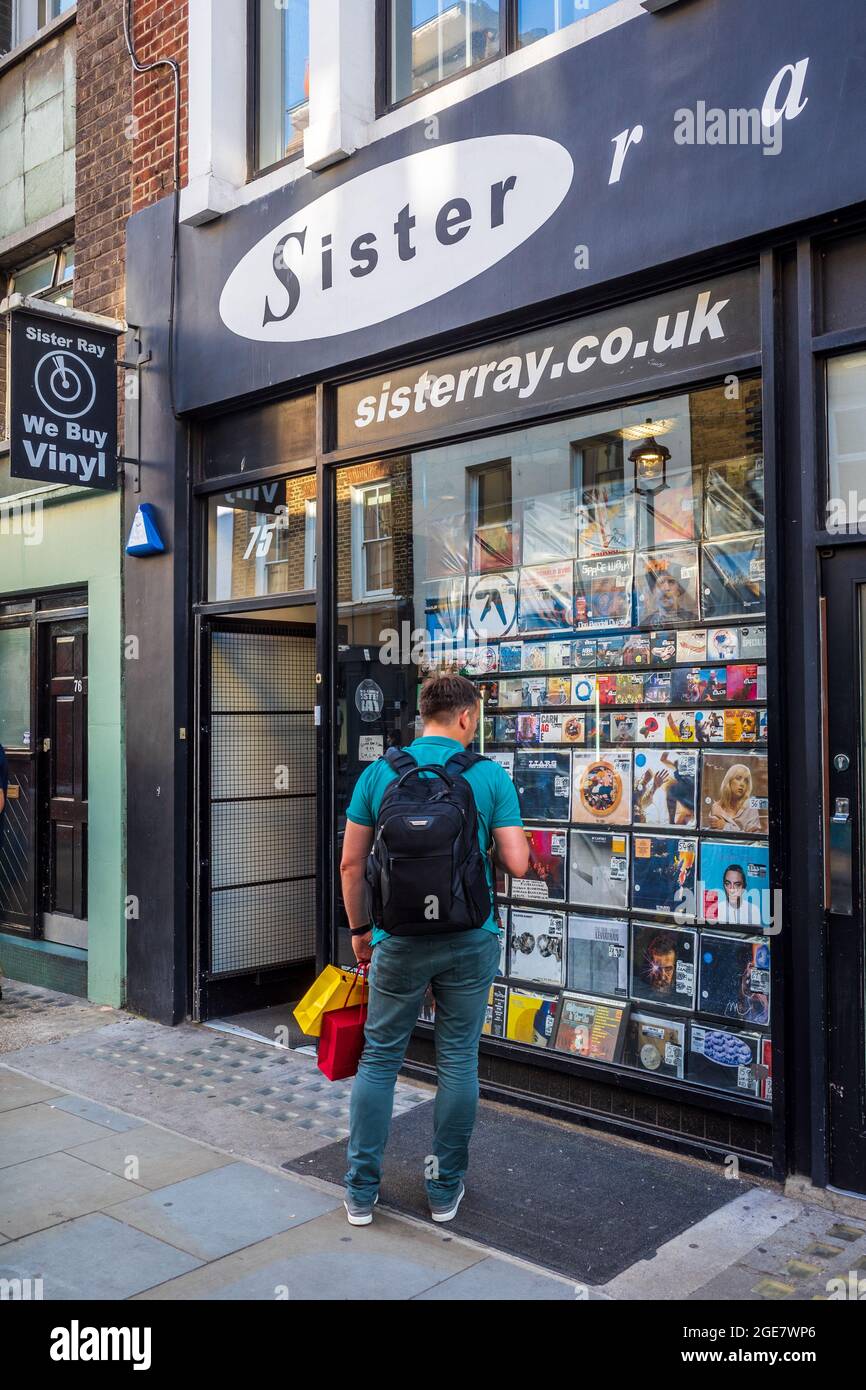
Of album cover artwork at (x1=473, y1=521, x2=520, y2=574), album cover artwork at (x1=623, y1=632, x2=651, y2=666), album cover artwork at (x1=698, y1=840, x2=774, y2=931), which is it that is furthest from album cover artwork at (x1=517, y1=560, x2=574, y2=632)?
album cover artwork at (x1=698, y1=840, x2=774, y2=931)

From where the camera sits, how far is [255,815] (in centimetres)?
765

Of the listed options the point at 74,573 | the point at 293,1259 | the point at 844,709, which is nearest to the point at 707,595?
the point at 844,709

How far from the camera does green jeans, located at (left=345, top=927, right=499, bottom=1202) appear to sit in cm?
405

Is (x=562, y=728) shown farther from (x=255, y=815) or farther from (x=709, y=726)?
(x=255, y=815)

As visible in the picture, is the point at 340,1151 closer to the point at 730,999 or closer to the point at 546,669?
the point at 730,999

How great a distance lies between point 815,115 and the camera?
4363mm

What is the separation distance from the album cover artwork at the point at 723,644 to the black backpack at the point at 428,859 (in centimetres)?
160

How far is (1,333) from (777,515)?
7.83 m

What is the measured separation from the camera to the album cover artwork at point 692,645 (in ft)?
16.8

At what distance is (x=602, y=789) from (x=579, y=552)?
117cm

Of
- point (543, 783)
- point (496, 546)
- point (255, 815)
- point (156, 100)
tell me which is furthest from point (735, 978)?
point (156, 100)

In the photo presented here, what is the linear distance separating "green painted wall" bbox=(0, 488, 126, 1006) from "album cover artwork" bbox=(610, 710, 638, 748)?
3.78 m

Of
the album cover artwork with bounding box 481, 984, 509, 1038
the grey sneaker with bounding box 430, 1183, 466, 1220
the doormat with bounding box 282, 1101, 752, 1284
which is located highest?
the album cover artwork with bounding box 481, 984, 509, 1038

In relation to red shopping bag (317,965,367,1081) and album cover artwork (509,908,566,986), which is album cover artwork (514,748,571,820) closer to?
album cover artwork (509,908,566,986)
